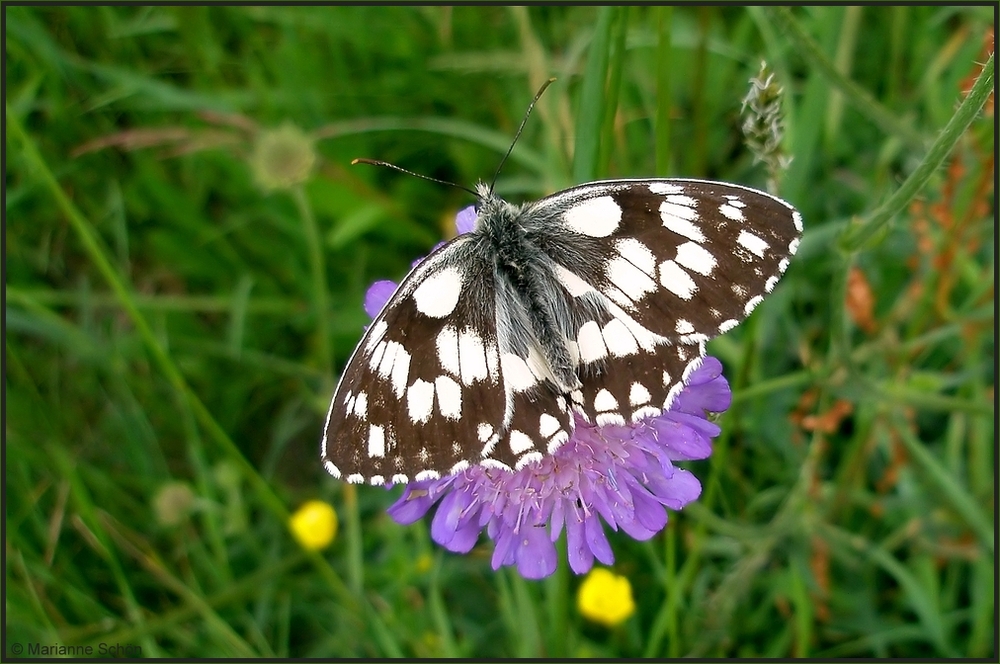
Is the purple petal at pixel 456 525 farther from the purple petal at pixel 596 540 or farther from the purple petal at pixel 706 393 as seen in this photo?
the purple petal at pixel 706 393

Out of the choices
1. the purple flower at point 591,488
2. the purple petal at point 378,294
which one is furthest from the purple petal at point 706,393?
the purple petal at point 378,294

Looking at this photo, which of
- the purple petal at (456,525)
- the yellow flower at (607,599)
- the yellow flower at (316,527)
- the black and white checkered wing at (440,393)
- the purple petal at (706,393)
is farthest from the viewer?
the yellow flower at (316,527)

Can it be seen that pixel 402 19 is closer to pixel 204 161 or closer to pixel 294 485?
pixel 204 161

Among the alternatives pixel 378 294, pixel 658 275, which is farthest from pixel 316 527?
pixel 658 275

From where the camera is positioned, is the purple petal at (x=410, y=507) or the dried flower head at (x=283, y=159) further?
the dried flower head at (x=283, y=159)

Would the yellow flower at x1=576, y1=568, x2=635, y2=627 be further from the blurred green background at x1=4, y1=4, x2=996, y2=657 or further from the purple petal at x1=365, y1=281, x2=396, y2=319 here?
the purple petal at x1=365, y1=281, x2=396, y2=319

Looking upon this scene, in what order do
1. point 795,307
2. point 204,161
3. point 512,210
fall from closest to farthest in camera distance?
point 512,210
point 795,307
point 204,161

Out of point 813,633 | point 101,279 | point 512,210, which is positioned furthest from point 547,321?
point 101,279
